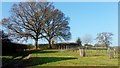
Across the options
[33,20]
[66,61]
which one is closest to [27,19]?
[33,20]

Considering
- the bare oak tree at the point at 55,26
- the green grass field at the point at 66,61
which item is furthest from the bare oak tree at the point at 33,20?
the green grass field at the point at 66,61

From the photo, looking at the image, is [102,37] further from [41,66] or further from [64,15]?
[41,66]

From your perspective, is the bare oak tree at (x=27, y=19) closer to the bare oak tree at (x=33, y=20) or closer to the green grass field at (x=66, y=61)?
the bare oak tree at (x=33, y=20)

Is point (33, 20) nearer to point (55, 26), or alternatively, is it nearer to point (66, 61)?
point (55, 26)

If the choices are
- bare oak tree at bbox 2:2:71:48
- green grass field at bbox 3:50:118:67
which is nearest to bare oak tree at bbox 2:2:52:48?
bare oak tree at bbox 2:2:71:48

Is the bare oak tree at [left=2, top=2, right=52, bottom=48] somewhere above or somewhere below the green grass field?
above

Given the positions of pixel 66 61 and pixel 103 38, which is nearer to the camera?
pixel 66 61

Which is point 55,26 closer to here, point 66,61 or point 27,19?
point 27,19

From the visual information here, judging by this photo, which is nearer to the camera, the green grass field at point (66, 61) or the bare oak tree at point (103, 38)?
the green grass field at point (66, 61)

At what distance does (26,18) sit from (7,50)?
2490 cm

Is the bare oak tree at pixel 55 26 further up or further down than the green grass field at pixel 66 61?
further up

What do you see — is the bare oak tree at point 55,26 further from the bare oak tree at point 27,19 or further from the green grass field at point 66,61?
the green grass field at point 66,61

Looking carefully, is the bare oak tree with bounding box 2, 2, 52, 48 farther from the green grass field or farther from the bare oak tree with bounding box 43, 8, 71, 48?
the green grass field

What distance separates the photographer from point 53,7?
58.0 m
